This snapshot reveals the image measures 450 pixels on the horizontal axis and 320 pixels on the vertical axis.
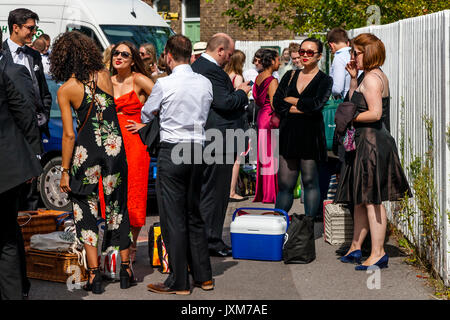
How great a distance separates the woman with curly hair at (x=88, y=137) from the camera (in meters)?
6.62

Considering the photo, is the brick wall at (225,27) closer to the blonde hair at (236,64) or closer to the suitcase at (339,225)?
the blonde hair at (236,64)

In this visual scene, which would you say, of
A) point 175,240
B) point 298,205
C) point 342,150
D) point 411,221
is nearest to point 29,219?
point 175,240

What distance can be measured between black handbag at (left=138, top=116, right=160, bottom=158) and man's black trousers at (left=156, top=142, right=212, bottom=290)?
106 mm

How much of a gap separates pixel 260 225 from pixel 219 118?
1110 mm

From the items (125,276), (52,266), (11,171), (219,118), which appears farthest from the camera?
(219,118)

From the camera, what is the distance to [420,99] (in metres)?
7.58

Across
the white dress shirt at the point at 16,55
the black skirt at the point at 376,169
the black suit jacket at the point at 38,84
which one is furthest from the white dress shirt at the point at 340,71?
the white dress shirt at the point at 16,55

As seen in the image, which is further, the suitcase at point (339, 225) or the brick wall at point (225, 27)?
the brick wall at point (225, 27)

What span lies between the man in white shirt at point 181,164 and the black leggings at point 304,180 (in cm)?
222

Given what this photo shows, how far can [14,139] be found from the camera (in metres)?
5.73

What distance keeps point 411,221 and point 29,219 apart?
376 cm

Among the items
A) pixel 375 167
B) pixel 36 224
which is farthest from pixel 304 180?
pixel 36 224

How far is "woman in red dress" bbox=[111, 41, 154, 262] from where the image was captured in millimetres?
7453

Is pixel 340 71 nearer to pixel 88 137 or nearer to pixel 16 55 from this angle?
pixel 16 55
